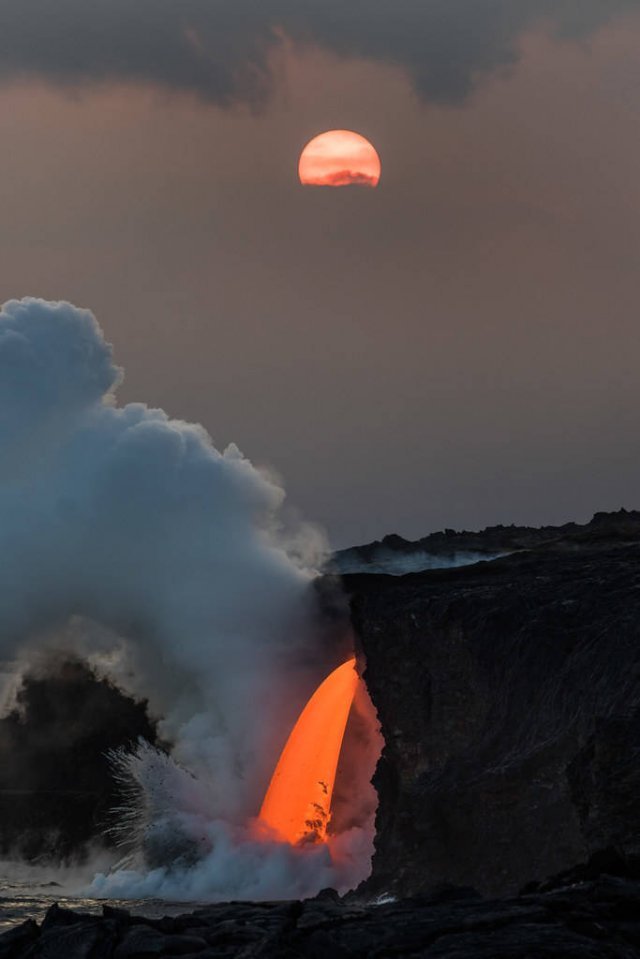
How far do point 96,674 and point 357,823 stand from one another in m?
24.8

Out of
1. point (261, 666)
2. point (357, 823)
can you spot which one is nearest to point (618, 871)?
point (357, 823)

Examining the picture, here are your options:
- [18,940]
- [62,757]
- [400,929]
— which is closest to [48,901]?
[62,757]

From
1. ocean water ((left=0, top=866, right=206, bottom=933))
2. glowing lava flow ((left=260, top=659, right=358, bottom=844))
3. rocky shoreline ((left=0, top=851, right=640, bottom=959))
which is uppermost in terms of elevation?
glowing lava flow ((left=260, top=659, right=358, bottom=844))

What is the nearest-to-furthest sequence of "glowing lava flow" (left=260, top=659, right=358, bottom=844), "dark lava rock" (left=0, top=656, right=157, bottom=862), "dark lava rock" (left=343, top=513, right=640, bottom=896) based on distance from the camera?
"dark lava rock" (left=343, top=513, right=640, bottom=896), "glowing lava flow" (left=260, top=659, right=358, bottom=844), "dark lava rock" (left=0, top=656, right=157, bottom=862)

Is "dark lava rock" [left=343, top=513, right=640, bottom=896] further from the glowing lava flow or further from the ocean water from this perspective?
the ocean water

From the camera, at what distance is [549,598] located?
83125mm

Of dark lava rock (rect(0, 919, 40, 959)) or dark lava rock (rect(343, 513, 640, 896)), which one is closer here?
dark lava rock (rect(0, 919, 40, 959))

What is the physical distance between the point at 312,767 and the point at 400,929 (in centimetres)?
4117

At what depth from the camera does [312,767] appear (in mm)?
95500

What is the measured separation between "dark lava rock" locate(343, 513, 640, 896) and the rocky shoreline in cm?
817

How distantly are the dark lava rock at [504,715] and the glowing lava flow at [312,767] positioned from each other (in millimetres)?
6311

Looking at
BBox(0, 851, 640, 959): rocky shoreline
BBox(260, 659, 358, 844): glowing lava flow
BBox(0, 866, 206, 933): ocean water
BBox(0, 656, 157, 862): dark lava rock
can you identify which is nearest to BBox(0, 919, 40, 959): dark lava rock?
BBox(0, 851, 640, 959): rocky shoreline

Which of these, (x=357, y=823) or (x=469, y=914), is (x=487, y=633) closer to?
(x=357, y=823)

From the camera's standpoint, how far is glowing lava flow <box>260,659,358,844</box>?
308ft
